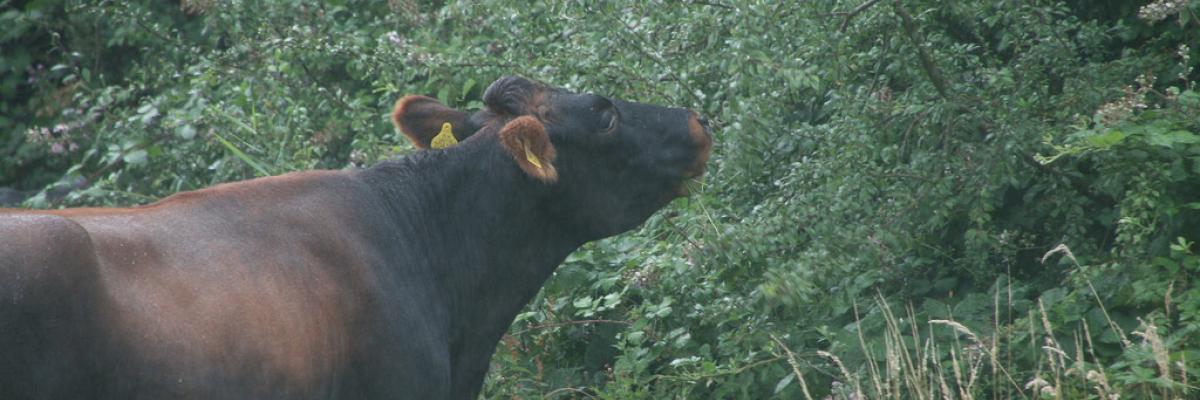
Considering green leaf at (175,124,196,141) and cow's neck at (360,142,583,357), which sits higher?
cow's neck at (360,142,583,357)

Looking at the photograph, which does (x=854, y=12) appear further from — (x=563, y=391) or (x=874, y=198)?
(x=563, y=391)

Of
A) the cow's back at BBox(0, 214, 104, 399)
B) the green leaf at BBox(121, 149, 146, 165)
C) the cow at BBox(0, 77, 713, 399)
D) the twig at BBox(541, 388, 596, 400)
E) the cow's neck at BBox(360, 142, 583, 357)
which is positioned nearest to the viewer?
the cow's back at BBox(0, 214, 104, 399)

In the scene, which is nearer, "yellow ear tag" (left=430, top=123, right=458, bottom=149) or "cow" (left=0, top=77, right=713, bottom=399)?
"cow" (left=0, top=77, right=713, bottom=399)

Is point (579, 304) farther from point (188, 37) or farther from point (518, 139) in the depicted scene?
point (188, 37)

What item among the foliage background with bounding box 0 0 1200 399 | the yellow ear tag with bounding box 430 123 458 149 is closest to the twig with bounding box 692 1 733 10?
the foliage background with bounding box 0 0 1200 399

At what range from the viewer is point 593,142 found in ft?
14.9

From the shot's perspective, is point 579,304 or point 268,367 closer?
point 268,367

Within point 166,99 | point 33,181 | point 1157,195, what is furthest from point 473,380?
point 33,181

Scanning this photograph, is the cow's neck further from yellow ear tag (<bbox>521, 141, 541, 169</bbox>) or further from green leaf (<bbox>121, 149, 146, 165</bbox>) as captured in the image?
green leaf (<bbox>121, 149, 146, 165</bbox>)

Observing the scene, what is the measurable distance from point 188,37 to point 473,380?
547cm

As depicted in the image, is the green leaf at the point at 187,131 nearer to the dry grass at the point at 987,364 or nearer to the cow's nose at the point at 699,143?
the cow's nose at the point at 699,143

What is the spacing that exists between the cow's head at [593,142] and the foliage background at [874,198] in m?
0.29

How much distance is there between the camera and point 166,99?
303 inches

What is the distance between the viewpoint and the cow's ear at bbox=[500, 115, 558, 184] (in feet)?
13.8
